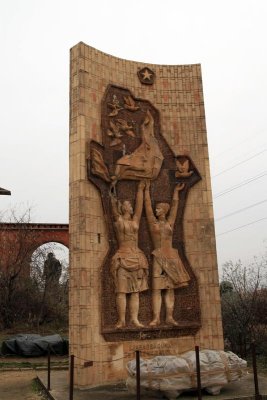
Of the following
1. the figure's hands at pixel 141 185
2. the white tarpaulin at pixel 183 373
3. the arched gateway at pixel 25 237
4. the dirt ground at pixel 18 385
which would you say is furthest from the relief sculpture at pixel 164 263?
the arched gateway at pixel 25 237

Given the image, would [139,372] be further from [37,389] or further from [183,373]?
[37,389]

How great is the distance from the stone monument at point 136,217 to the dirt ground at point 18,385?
3.53ft

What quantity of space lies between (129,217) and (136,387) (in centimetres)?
380

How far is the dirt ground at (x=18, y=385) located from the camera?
27.6 ft

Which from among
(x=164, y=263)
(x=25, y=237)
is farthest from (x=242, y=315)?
(x=25, y=237)

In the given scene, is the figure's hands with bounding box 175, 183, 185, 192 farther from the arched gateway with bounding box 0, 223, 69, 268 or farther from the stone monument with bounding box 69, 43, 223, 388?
the arched gateway with bounding box 0, 223, 69, 268

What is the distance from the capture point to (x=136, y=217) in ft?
32.1

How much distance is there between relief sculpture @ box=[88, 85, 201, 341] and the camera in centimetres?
927

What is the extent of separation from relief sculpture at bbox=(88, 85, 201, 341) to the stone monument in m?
0.02

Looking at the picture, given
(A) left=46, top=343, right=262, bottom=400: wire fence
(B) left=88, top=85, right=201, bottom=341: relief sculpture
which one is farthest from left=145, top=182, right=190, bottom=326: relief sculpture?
(A) left=46, top=343, right=262, bottom=400: wire fence

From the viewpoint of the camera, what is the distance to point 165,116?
10969 millimetres

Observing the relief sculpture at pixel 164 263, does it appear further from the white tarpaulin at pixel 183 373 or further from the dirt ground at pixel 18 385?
the dirt ground at pixel 18 385

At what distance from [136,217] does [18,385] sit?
15.4 ft

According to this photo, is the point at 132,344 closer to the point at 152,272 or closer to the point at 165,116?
the point at 152,272
